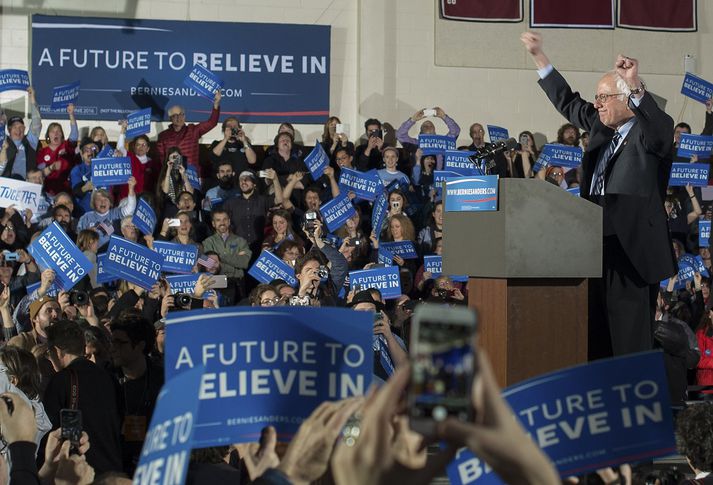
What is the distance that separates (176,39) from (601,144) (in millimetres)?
11133

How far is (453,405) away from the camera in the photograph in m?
1.48

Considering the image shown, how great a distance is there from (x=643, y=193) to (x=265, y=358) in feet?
8.08

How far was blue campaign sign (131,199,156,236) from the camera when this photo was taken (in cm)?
1082

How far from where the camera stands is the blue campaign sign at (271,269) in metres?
9.35

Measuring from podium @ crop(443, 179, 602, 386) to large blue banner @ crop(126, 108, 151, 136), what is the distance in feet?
29.6

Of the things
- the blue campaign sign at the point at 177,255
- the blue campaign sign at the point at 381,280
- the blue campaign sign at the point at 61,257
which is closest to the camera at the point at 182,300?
the blue campaign sign at the point at 61,257

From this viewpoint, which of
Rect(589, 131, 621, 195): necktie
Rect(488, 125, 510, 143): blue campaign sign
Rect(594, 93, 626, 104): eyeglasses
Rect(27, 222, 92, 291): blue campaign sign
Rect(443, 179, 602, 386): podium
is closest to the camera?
Rect(443, 179, 602, 386): podium

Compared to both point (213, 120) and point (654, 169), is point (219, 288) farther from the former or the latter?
point (654, 169)

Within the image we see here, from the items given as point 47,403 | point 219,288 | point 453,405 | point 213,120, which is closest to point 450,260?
point 47,403

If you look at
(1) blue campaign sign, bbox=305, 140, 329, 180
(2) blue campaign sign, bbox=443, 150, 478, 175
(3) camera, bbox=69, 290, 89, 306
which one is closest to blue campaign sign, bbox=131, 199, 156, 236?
(1) blue campaign sign, bbox=305, 140, 329, 180

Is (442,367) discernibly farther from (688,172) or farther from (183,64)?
(183,64)

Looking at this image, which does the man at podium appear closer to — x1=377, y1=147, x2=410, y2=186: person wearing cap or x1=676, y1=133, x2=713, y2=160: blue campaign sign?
x1=377, y1=147, x2=410, y2=186: person wearing cap

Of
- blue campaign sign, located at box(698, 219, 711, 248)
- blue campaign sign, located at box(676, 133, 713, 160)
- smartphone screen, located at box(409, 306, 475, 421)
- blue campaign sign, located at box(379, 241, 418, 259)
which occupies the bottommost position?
smartphone screen, located at box(409, 306, 475, 421)

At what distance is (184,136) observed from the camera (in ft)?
44.1
